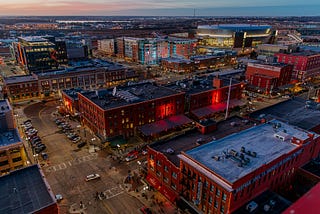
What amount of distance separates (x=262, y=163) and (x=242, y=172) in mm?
6802

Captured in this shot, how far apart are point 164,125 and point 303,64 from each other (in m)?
125

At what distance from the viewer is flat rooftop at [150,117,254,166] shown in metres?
65.1

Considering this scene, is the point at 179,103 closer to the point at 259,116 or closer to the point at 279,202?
the point at 259,116

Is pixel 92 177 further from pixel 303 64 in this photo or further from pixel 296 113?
pixel 303 64

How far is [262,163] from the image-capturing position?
53.9 metres

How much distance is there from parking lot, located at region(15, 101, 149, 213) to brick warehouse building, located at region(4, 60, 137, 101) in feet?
121

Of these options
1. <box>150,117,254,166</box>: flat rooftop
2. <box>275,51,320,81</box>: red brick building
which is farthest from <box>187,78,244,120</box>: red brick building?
<box>275,51,320,81</box>: red brick building

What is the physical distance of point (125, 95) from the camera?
99.9 meters

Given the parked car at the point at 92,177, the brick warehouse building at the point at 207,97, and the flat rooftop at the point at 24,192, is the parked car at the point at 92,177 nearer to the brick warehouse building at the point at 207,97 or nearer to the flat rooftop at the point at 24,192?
the flat rooftop at the point at 24,192

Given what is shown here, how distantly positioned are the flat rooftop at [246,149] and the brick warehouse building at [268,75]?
7991 cm

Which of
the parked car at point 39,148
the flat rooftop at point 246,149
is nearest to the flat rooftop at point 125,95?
the parked car at point 39,148

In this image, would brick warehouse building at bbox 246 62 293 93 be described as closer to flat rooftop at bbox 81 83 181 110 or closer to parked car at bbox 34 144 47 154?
flat rooftop at bbox 81 83 181 110

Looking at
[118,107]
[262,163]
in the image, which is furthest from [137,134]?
[262,163]

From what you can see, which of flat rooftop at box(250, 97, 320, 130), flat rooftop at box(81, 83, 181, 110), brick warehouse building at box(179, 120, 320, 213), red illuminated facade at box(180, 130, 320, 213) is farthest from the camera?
flat rooftop at box(81, 83, 181, 110)
